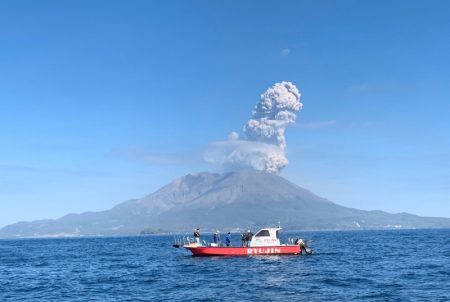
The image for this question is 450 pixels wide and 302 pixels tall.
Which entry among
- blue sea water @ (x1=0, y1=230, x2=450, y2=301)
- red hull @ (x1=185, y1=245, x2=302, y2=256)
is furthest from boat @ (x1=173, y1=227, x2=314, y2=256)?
blue sea water @ (x1=0, y1=230, x2=450, y2=301)

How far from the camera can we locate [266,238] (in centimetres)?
7656

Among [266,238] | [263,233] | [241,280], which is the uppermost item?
[263,233]

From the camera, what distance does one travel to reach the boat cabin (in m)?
75.9

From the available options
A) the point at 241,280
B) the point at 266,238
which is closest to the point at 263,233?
the point at 266,238

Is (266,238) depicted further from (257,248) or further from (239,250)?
(239,250)

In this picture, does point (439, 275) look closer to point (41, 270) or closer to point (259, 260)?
point (259, 260)

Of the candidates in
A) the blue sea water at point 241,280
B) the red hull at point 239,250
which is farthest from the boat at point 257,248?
the blue sea water at point 241,280

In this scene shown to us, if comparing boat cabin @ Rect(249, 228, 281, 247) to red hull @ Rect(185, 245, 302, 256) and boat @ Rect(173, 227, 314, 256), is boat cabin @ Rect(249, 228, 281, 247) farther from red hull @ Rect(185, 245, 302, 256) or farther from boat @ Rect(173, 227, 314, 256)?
red hull @ Rect(185, 245, 302, 256)

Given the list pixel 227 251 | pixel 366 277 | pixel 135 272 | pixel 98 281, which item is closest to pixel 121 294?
pixel 98 281

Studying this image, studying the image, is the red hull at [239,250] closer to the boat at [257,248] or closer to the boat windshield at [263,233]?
Answer: the boat at [257,248]

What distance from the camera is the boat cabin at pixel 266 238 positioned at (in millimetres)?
75938

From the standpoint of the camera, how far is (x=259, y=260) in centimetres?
7031

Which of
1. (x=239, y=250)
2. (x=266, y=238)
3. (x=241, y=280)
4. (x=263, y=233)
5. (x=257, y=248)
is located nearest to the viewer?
(x=241, y=280)

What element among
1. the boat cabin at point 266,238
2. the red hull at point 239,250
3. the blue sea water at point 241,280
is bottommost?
the blue sea water at point 241,280
